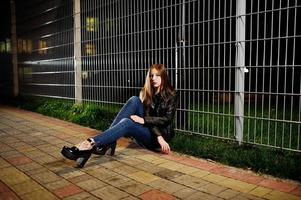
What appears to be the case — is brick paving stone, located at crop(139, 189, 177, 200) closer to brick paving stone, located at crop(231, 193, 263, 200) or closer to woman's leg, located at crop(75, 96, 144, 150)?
brick paving stone, located at crop(231, 193, 263, 200)

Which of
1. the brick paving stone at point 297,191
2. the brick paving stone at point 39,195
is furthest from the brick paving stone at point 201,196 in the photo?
the brick paving stone at point 39,195

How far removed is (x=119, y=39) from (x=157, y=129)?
294cm

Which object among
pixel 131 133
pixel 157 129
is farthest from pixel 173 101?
pixel 131 133

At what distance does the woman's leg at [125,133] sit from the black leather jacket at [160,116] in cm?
9

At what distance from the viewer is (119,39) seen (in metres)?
6.55

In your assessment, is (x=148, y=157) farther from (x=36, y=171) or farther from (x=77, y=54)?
(x=77, y=54)

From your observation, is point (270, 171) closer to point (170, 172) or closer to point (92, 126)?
point (170, 172)

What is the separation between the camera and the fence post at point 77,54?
794 centimetres

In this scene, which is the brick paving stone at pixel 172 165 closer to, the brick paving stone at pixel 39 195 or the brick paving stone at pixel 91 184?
the brick paving stone at pixel 91 184

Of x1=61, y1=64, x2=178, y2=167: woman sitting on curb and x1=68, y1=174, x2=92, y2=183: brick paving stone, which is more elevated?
x1=61, y1=64, x2=178, y2=167: woman sitting on curb

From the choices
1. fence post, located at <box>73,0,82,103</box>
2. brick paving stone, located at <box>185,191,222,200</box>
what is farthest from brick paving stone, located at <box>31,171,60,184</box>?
fence post, located at <box>73,0,82,103</box>

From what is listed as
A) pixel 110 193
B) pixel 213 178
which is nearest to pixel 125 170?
pixel 110 193

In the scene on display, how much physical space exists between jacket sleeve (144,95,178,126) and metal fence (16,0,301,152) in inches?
28.4

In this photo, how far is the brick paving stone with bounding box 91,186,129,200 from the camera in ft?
10.0
